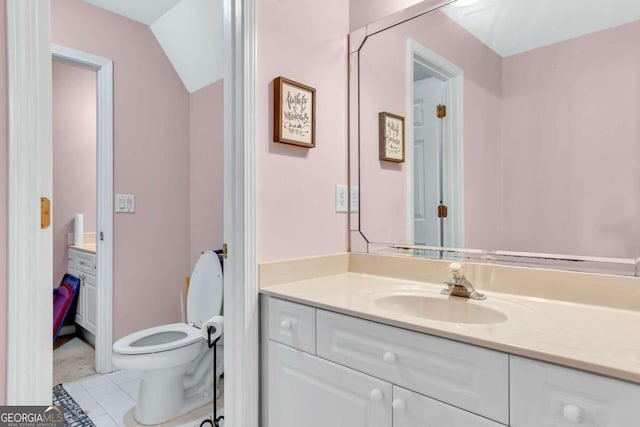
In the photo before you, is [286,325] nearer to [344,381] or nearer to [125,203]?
[344,381]

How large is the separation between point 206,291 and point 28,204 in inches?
48.3

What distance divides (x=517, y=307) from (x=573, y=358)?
1.32 feet

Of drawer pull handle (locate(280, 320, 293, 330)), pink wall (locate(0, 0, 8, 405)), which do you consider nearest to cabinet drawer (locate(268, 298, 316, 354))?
drawer pull handle (locate(280, 320, 293, 330))

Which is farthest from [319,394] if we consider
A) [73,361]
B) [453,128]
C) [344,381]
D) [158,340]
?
[73,361]

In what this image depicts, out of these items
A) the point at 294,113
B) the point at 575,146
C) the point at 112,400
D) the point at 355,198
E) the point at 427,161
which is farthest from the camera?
the point at 112,400

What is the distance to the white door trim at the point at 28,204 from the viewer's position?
2.88 feet

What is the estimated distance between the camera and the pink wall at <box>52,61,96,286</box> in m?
3.11

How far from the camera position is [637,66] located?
1030 millimetres

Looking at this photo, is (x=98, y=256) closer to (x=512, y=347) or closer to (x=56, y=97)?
(x=56, y=97)

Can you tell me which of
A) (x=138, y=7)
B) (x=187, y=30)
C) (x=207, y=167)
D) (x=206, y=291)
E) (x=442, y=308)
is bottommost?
(x=206, y=291)

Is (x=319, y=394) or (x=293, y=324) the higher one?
(x=293, y=324)

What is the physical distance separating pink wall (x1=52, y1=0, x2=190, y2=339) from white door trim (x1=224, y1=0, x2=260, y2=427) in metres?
1.48
